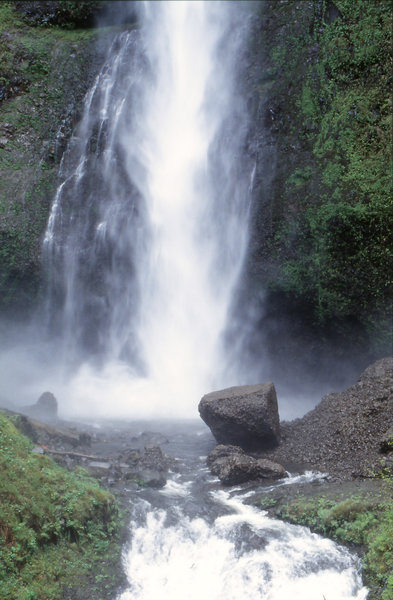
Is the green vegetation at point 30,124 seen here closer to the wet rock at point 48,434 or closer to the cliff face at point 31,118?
the cliff face at point 31,118

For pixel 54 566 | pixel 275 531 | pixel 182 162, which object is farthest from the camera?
pixel 182 162

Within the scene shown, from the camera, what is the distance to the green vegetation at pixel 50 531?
6.04 metres

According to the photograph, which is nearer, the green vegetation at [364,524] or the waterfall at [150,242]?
the green vegetation at [364,524]

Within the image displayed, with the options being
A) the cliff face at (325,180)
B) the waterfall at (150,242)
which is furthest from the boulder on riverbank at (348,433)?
the waterfall at (150,242)

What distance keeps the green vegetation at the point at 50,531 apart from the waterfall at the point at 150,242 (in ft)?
32.7

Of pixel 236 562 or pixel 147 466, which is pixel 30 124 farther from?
pixel 236 562

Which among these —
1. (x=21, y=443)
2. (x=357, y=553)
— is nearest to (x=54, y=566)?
(x=21, y=443)

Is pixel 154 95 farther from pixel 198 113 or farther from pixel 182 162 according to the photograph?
pixel 182 162

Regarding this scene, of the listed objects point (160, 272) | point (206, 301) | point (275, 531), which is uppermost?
point (160, 272)

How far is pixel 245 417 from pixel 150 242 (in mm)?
10790

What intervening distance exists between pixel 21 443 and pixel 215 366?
11725 millimetres

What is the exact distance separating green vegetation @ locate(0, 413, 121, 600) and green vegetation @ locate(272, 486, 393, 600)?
3059 mm

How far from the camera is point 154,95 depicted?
22.5m

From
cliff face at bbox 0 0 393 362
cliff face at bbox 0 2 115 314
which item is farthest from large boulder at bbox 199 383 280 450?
cliff face at bbox 0 2 115 314
